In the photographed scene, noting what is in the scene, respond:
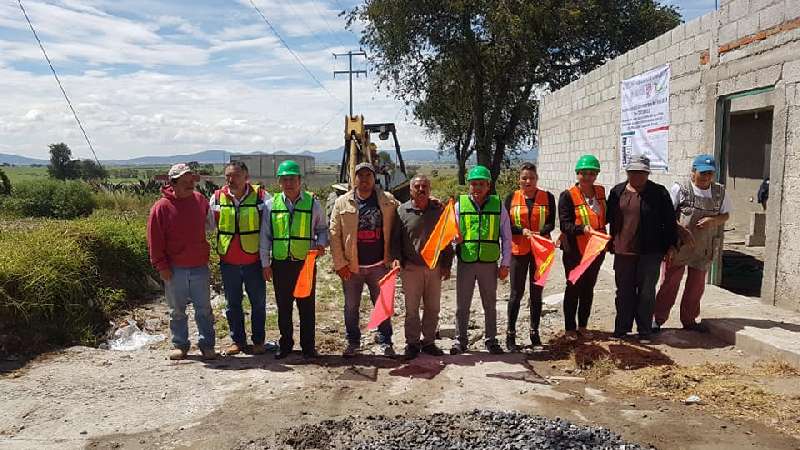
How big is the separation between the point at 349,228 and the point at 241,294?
133 centimetres

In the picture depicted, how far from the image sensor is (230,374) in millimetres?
5430

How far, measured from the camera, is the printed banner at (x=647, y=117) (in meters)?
8.64

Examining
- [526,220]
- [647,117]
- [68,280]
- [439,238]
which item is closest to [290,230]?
[439,238]

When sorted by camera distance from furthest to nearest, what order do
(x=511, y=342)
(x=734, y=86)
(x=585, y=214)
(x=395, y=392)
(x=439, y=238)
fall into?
(x=734, y=86) < (x=511, y=342) < (x=585, y=214) < (x=439, y=238) < (x=395, y=392)

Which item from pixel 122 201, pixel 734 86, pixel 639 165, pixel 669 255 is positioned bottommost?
pixel 122 201

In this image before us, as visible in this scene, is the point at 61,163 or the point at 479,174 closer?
the point at 479,174

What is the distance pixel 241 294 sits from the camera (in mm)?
5887

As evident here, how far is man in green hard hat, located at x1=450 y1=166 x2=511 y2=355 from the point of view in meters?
5.52

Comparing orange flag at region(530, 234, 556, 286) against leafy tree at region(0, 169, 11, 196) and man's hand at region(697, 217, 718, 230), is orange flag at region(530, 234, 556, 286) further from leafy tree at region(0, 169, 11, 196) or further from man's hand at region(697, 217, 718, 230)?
leafy tree at region(0, 169, 11, 196)

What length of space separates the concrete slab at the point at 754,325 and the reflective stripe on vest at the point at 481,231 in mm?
2398

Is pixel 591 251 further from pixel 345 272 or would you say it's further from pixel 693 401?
pixel 345 272

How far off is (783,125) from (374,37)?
1823 cm

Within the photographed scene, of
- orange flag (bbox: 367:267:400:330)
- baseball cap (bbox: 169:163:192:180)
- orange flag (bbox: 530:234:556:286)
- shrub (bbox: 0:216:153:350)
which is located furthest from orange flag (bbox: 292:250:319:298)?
shrub (bbox: 0:216:153:350)

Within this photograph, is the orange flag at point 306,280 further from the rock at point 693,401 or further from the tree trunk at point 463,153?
the tree trunk at point 463,153
